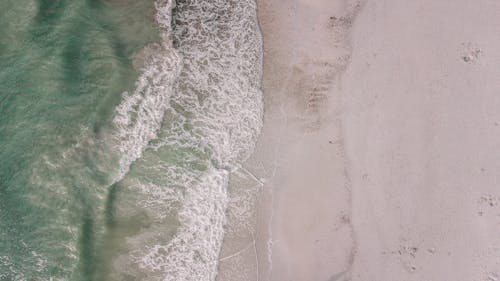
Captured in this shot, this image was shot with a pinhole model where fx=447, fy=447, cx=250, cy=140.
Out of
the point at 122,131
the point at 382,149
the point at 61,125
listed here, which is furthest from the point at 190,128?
the point at 382,149

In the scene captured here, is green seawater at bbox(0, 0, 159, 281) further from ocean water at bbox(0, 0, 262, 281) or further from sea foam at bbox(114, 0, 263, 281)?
sea foam at bbox(114, 0, 263, 281)

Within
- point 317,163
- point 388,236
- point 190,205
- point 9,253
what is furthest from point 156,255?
point 388,236

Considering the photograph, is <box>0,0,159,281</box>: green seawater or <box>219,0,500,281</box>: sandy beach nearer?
<box>219,0,500,281</box>: sandy beach

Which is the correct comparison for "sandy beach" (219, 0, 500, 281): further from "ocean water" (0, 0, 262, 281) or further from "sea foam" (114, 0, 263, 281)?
"ocean water" (0, 0, 262, 281)

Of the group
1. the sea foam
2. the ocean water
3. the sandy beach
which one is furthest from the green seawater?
the sandy beach

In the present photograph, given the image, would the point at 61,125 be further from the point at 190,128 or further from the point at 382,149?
the point at 382,149

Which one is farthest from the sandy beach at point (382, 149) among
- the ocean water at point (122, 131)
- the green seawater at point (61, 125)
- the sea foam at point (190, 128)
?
the green seawater at point (61, 125)

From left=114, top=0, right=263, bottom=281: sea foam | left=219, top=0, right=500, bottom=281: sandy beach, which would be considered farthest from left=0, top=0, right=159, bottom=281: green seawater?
left=219, top=0, right=500, bottom=281: sandy beach

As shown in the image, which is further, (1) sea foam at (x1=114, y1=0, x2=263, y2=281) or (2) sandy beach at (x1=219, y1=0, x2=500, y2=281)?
(1) sea foam at (x1=114, y1=0, x2=263, y2=281)
